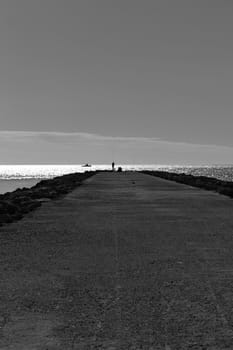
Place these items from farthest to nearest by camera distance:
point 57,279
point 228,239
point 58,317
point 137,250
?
point 228,239 → point 137,250 → point 57,279 → point 58,317

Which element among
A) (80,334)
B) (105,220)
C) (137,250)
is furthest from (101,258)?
(105,220)

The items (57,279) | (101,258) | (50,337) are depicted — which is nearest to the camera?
(50,337)

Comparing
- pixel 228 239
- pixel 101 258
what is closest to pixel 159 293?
pixel 101 258

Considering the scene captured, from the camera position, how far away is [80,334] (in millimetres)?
5254

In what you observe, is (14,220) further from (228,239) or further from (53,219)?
(228,239)

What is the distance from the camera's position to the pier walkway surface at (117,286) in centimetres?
520

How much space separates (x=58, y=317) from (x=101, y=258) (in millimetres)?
3871

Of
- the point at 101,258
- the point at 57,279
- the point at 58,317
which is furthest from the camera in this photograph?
the point at 101,258

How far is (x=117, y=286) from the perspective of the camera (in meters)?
7.36

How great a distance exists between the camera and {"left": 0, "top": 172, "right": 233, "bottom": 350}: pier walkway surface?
17.1 ft

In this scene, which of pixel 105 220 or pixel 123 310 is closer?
pixel 123 310

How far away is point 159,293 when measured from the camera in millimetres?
6930

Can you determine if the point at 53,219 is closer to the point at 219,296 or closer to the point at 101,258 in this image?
the point at 101,258

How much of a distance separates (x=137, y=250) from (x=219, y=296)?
384cm
